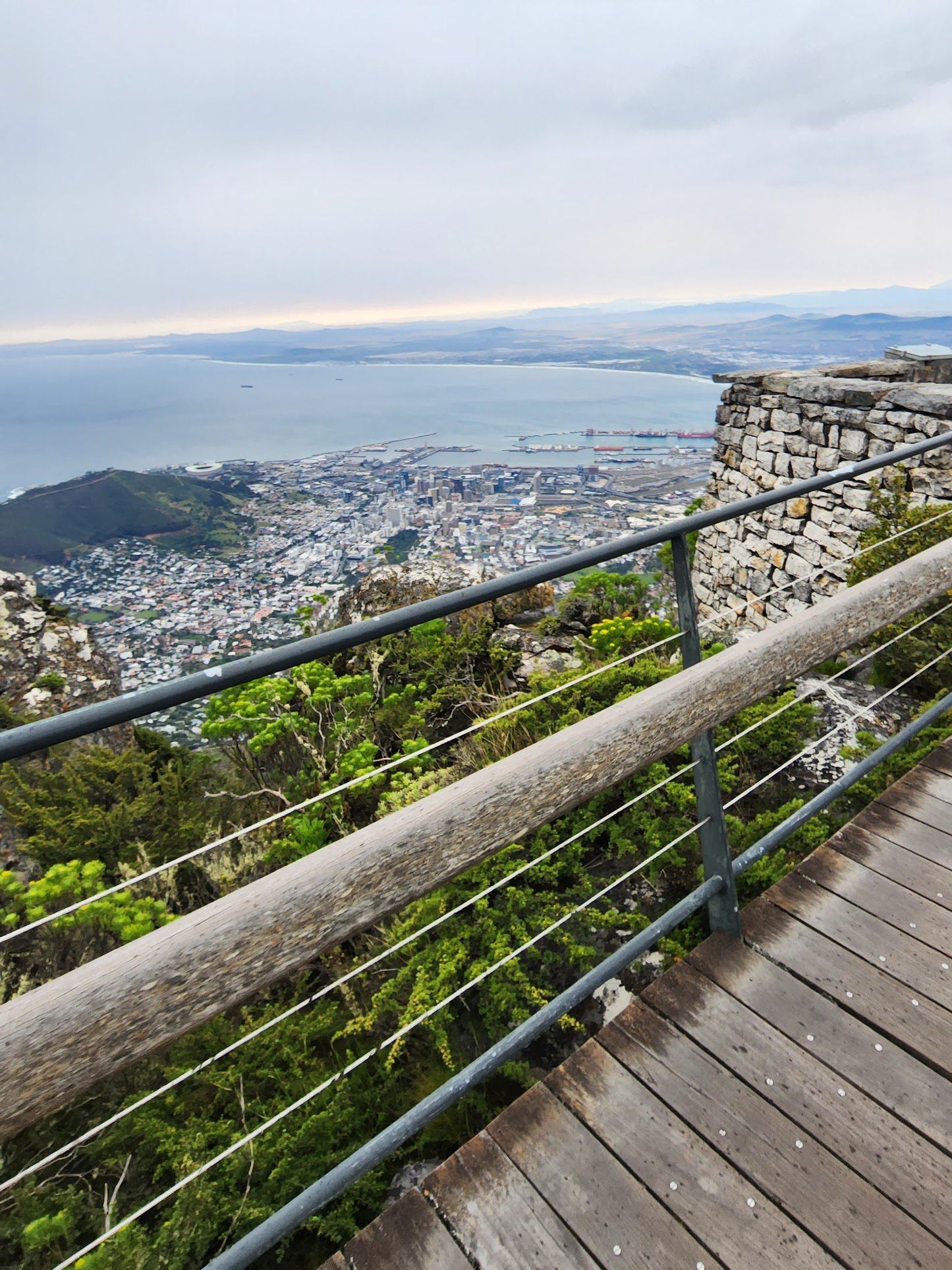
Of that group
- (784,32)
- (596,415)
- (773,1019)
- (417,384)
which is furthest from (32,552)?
(417,384)

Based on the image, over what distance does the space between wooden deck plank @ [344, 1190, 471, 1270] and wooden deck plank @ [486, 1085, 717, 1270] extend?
0.16m

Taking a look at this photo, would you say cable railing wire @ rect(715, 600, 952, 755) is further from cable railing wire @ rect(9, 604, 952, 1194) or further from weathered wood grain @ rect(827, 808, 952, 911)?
weathered wood grain @ rect(827, 808, 952, 911)

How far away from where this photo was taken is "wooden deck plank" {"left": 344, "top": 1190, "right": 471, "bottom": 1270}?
102 cm

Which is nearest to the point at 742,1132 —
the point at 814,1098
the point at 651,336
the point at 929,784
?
the point at 814,1098

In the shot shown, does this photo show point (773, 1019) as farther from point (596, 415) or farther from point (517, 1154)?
point (596, 415)

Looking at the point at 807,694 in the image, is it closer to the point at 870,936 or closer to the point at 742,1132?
the point at 870,936

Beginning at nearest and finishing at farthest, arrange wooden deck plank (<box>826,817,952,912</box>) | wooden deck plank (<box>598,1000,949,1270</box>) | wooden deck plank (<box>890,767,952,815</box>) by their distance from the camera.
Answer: wooden deck plank (<box>598,1000,949,1270</box>)
wooden deck plank (<box>826,817,952,912</box>)
wooden deck plank (<box>890,767,952,815</box>)

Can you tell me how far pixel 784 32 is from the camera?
9.02 m

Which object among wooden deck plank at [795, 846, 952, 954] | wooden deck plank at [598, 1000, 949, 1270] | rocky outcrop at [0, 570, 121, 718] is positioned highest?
wooden deck plank at [795, 846, 952, 954]

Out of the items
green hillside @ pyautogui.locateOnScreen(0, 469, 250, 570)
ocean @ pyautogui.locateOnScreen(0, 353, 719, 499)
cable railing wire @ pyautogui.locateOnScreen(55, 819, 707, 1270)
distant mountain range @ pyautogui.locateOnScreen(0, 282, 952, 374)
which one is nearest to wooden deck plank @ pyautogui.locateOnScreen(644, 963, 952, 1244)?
cable railing wire @ pyautogui.locateOnScreen(55, 819, 707, 1270)

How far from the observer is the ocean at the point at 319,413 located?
3578 centimetres

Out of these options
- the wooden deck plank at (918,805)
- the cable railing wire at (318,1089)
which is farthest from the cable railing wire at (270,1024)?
the wooden deck plank at (918,805)

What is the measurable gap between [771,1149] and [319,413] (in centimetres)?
6183

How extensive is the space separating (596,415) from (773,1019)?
39023 millimetres
